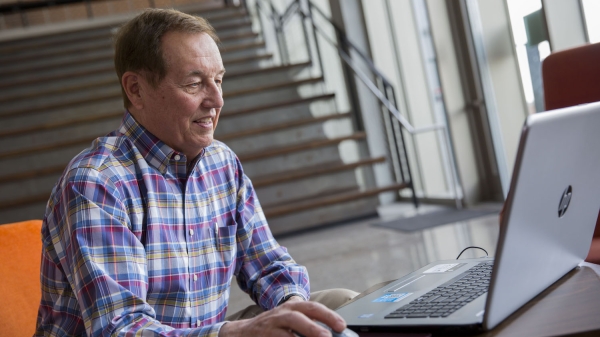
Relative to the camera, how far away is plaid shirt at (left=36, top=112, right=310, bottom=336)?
1.05 metres

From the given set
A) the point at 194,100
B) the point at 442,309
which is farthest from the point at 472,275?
the point at 194,100

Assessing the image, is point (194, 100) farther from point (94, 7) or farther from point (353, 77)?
point (94, 7)

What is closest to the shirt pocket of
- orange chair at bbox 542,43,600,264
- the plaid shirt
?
the plaid shirt

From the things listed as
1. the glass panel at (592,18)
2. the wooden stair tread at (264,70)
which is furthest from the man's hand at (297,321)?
the wooden stair tread at (264,70)

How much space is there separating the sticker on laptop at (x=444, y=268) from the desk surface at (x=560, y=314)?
0.18 m

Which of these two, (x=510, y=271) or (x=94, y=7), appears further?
(x=94, y=7)

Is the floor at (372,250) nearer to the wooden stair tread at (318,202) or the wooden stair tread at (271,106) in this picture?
the wooden stair tread at (318,202)

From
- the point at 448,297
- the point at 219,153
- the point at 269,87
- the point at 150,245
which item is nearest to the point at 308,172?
the point at 269,87

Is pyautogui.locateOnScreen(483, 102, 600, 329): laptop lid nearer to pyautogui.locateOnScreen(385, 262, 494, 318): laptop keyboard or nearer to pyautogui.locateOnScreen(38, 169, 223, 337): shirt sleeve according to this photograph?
pyautogui.locateOnScreen(385, 262, 494, 318): laptop keyboard

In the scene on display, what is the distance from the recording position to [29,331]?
4.83 ft

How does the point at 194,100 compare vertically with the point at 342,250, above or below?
above

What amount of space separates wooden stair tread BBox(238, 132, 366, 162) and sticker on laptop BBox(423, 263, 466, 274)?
3.95m

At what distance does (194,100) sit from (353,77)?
4586mm

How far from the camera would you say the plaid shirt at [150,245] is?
1.05 m
